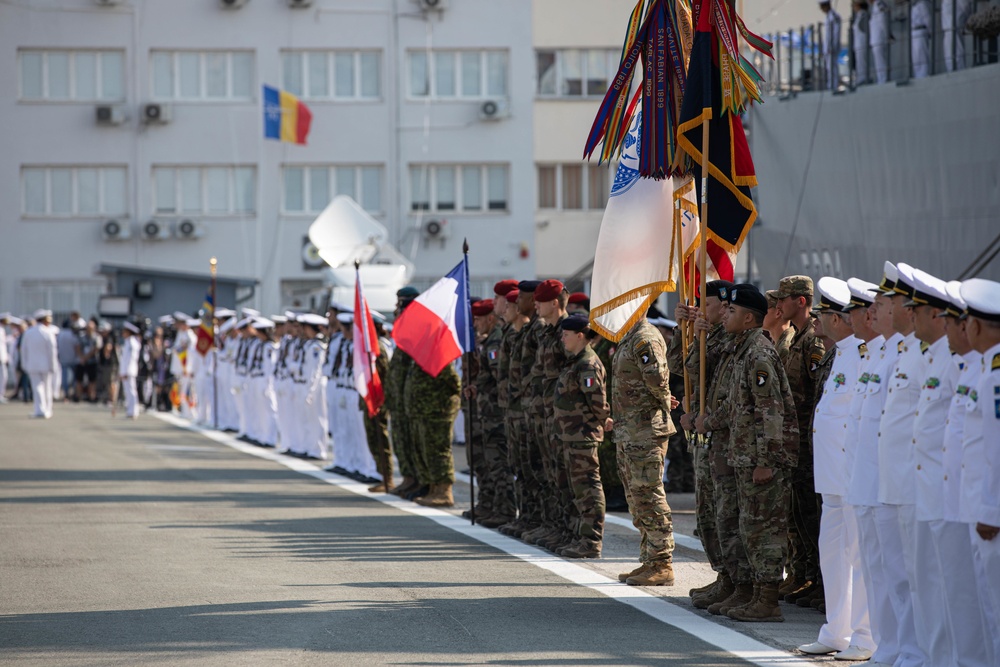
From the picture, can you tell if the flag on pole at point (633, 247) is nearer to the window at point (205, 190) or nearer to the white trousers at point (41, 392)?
the white trousers at point (41, 392)

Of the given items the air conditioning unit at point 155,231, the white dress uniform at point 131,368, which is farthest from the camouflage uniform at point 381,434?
the air conditioning unit at point 155,231

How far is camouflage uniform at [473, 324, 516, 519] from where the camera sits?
13969 mm

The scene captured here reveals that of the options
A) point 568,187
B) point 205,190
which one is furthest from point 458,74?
point 205,190

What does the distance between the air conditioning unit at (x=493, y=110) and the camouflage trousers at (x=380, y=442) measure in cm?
2762

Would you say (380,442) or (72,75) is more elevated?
(72,75)

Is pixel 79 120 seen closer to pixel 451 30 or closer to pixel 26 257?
pixel 26 257

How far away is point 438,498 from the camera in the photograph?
15.7 m

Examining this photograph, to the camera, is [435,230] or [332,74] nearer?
[435,230]

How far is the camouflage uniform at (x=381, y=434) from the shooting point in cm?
1728

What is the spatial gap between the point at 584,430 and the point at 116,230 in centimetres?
3474

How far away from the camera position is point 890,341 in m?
7.63

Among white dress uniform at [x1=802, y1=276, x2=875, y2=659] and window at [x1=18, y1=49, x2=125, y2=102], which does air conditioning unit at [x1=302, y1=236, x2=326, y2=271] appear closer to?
window at [x1=18, y1=49, x2=125, y2=102]

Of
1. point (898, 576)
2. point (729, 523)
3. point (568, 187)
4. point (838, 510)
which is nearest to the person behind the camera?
point (898, 576)

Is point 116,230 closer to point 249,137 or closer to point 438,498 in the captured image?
point 249,137
